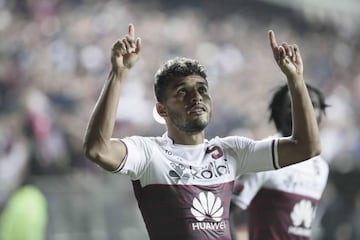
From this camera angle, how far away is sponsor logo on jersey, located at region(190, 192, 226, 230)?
319cm

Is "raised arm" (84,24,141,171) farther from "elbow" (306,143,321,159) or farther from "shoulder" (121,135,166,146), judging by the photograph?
"elbow" (306,143,321,159)

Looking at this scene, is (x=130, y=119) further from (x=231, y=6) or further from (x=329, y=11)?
(x=329, y=11)

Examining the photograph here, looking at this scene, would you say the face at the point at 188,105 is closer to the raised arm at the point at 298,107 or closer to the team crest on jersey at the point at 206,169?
the team crest on jersey at the point at 206,169

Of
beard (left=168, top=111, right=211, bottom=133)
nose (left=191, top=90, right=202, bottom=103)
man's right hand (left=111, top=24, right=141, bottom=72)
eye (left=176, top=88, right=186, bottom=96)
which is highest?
man's right hand (left=111, top=24, right=141, bottom=72)

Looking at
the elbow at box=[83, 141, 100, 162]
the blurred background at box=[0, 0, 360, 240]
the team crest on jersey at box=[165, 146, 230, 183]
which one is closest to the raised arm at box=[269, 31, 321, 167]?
the team crest on jersey at box=[165, 146, 230, 183]

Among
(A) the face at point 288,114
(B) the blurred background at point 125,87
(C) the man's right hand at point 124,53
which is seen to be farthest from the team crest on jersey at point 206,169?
(B) the blurred background at point 125,87

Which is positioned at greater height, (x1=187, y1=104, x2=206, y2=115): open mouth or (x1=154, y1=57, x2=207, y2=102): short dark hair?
(x1=154, y1=57, x2=207, y2=102): short dark hair

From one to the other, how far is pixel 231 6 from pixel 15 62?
12.9ft

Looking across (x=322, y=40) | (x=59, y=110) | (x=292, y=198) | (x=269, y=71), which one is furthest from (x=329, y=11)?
(x=292, y=198)

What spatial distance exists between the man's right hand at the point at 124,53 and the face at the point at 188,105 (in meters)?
0.30

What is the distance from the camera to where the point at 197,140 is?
10.9 feet

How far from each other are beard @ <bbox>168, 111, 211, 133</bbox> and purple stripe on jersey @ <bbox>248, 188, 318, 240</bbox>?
1.20 m

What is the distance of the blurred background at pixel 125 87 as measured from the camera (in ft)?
29.7

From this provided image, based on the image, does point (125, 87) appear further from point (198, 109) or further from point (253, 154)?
point (198, 109)
